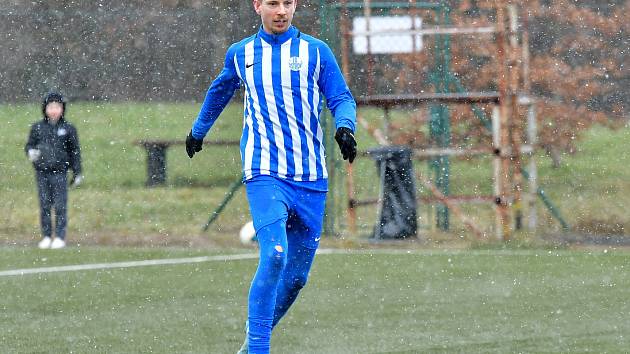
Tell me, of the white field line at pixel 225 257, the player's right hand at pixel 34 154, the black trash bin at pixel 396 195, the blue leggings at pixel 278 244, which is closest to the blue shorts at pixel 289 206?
the blue leggings at pixel 278 244

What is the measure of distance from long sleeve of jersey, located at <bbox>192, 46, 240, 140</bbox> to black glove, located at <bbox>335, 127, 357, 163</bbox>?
0.61m

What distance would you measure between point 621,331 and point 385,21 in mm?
6508

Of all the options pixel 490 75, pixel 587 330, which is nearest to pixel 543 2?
pixel 490 75

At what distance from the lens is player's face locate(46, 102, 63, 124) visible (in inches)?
495

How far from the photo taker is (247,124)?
582 centimetres

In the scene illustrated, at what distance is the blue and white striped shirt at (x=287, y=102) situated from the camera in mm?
5734

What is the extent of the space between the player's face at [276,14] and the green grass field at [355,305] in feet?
5.34

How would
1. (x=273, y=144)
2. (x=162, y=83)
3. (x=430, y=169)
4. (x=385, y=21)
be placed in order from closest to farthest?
1. (x=273, y=144)
2. (x=385, y=21)
3. (x=430, y=169)
4. (x=162, y=83)

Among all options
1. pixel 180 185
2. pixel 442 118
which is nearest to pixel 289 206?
pixel 442 118

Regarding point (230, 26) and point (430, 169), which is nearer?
point (430, 169)

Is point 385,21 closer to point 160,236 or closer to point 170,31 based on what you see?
point 160,236

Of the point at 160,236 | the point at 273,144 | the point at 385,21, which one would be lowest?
the point at 160,236

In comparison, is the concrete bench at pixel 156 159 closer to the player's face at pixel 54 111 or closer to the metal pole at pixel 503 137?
the player's face at pixel 54 111

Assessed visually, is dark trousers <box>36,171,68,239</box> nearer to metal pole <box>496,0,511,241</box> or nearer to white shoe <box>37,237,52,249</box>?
white shoe <box>37,237,52,249</box>
